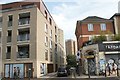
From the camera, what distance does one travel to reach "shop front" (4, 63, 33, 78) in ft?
103

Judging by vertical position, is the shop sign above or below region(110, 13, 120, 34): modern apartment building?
below

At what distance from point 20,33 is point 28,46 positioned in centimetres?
304

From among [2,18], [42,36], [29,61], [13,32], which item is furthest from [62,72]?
[2,18]

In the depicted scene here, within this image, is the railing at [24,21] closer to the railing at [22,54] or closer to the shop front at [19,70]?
the railing at [22,54]

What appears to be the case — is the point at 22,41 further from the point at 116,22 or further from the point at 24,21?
the point at 116,22

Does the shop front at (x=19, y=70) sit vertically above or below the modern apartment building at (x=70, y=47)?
below

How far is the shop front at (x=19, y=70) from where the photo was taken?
31464mm

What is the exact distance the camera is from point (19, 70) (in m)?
32.0

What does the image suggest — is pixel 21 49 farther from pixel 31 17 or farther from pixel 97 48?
pixel 97 48

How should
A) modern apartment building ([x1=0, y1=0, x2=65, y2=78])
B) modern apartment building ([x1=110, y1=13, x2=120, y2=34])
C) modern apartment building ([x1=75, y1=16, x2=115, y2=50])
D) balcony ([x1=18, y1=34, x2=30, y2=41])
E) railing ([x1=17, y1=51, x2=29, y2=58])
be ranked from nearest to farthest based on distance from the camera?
modern apartment building ([x1=0, y1=0, x2=65, y2=78]) < railing ([x1=17, y1=51, x2=29, y2=58]) < balcony ([x1=18, y1=34, x2=30, y2=41]) < modern apartment building ([x1=110, y1=13, x2=120, y2=34]) < modern apartment building ([x1=75, y1=16, x2=115, y2=50])

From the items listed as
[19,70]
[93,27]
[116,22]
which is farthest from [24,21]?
[116,22]

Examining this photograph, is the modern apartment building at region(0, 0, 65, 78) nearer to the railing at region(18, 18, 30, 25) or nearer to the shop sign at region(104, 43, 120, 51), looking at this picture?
the railing at region(18, 18, 30, 25)

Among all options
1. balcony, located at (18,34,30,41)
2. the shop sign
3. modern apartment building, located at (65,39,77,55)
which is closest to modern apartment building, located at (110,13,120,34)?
the shop sign

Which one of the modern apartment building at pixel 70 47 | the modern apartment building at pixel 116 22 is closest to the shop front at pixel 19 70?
the modern apartment building at pixel 116 22
